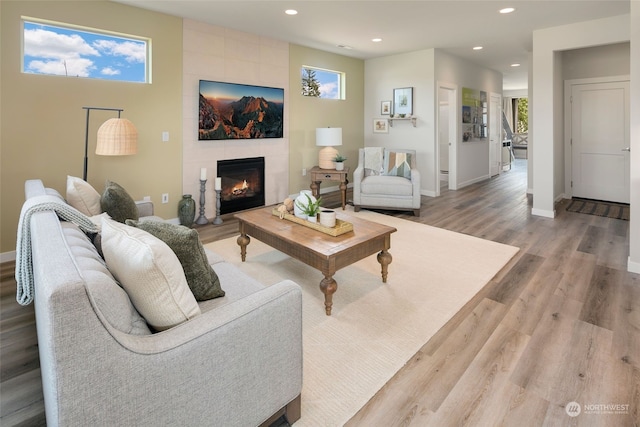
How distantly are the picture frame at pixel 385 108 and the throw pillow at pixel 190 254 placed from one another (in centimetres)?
584

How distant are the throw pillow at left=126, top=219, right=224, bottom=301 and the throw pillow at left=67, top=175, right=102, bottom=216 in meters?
1.30

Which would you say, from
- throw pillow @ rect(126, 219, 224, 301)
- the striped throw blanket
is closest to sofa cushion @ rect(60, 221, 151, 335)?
throw pillow @ rect(126, 219, 224, 301)

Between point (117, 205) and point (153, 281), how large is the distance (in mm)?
1769

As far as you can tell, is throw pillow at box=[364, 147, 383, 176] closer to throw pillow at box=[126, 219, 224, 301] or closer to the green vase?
the green vase

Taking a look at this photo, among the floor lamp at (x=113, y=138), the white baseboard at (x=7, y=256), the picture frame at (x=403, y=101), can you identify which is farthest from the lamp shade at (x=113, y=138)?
the picture frame at (x=403, y=101)

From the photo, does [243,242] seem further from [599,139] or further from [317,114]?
[599,139]

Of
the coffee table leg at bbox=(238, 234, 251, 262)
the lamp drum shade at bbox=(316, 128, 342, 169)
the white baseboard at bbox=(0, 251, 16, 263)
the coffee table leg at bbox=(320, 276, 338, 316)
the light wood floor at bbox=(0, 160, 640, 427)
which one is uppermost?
the lamp drum shade at bbox=(316, 128, 342, 169)

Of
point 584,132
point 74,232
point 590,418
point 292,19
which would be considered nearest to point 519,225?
point 584,132

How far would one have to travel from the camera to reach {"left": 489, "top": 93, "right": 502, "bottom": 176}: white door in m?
8.37

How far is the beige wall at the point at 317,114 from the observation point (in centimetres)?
580

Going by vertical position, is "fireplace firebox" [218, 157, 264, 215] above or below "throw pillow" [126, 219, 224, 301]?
above

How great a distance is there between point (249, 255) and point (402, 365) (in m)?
2.00

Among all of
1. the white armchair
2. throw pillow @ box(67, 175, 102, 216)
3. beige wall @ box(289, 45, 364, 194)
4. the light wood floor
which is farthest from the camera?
beige wall @ box(289, 45, 364, 194)

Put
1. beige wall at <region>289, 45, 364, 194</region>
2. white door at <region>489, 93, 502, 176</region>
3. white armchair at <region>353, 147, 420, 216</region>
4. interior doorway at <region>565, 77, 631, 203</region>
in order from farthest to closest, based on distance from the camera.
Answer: white door at <region>489, 93, 502, 176</region> → beige wall at <region>289, 45, 364, 194</region> → interior doorway at <region>565, 77, 631, 203</region> → white armchair at <region>353, 147, 420, 216</region>
